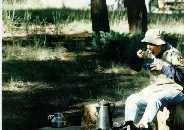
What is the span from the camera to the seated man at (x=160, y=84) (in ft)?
13.3

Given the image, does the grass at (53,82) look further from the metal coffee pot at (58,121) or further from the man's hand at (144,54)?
the man's hand at (144,54)

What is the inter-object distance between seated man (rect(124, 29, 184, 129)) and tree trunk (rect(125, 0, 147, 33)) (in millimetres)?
790

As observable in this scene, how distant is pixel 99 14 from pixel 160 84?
3.77ft

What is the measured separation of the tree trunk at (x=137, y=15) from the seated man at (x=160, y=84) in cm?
79

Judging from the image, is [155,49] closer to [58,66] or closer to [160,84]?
[160,84]

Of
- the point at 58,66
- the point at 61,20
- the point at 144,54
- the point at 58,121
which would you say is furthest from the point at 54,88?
the point at 144,54

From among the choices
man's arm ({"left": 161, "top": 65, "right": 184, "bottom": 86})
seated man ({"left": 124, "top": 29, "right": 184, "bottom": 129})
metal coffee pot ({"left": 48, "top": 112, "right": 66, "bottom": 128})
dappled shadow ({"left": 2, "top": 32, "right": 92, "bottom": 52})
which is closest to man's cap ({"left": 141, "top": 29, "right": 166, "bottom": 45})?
seated man ({"left": 124, "top": 29, "right": 184, "bottom": 129})

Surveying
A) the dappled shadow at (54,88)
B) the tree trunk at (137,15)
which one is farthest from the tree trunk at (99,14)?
the dappled shadow at (54,88)

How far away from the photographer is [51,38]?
483 centimetres

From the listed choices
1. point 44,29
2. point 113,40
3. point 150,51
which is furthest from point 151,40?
point 44,29

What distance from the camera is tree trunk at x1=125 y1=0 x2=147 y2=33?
5.12 meters

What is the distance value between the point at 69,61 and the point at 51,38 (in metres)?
0.31

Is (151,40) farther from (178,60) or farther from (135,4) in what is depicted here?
(135,4)

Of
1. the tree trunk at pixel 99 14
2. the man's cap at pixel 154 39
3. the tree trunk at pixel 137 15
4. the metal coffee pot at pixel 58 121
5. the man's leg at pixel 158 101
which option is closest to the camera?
the man's leg at pixel 158 101
